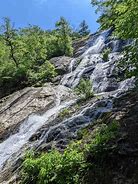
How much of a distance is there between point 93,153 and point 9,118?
1608 cm

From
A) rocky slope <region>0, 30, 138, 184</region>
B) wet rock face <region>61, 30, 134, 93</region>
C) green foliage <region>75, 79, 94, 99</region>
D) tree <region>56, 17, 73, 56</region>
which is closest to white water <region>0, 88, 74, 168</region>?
rocky slope <region>0, 30, 138, 184</region>

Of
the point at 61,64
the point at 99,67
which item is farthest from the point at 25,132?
the point at 61,64

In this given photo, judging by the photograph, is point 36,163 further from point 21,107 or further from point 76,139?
point 21,107

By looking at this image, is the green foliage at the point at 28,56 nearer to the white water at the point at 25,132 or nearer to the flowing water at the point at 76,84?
the flowing water at the point at 76,84

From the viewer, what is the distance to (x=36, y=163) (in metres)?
16.3

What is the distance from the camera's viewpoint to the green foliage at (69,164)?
14773 mm

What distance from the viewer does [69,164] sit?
15078 millimetres

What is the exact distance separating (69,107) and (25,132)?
300cm

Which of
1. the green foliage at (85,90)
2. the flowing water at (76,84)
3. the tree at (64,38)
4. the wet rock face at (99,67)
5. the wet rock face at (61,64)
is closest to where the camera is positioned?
the flowing water at (76,84)

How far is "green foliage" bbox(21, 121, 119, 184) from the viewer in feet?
48.5

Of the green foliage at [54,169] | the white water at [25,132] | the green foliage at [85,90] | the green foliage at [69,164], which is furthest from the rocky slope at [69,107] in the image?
the green foliage at [54,169]

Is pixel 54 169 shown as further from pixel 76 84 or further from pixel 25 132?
pixel 76 84

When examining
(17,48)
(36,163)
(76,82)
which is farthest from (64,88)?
(36,163)

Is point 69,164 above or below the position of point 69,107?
below
